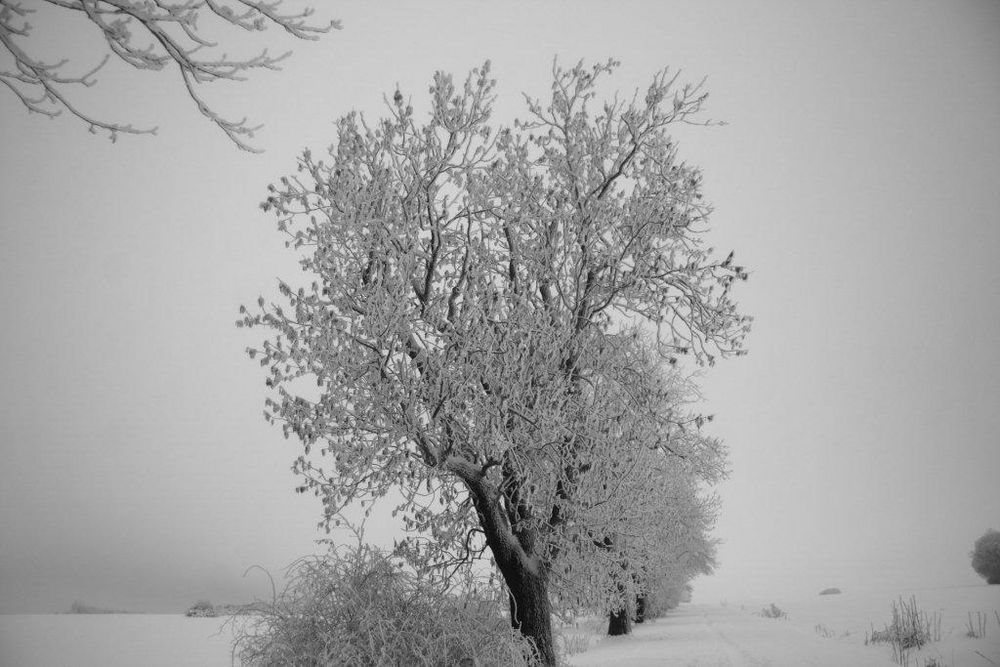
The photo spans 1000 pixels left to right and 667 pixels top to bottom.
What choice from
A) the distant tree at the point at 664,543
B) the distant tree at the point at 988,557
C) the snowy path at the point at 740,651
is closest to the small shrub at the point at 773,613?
the distant tree at the point at 664,543

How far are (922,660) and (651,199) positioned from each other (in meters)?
11.3

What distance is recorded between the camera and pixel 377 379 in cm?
718

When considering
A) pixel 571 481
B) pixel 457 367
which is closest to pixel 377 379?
pixel 457 367

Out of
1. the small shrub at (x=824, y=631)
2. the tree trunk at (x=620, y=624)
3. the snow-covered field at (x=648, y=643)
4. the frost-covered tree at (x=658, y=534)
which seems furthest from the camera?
the tree trunk at (x=620, y=624)

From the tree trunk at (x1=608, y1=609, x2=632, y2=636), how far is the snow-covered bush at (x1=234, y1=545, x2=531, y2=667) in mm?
15856

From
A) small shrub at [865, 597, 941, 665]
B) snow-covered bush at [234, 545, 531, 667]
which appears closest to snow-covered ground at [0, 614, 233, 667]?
snow-covered bush at [234, 545, 531, 667]

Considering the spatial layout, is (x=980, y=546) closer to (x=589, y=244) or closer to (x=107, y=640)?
(x=589, y=244)

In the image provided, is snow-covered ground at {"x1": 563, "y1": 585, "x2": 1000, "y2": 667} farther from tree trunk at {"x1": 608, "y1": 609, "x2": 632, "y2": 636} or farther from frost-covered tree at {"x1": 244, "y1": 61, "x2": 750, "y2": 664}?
frost-covered tree at {"x1": 244, "y1": 61, "x2": 750, "y2": 664}

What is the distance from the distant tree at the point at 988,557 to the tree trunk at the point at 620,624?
911 inches

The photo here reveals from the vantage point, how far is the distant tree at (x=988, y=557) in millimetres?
31328

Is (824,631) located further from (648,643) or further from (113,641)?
(113,641)

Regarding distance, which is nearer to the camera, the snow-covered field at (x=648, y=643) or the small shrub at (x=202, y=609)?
the snow-covered field at (x=648, y=643)

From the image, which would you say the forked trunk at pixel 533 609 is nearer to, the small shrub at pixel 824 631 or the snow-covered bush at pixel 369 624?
the snow-covered bush at pixel 369 624

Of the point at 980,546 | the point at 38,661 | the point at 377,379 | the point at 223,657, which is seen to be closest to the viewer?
the point at 377,379
